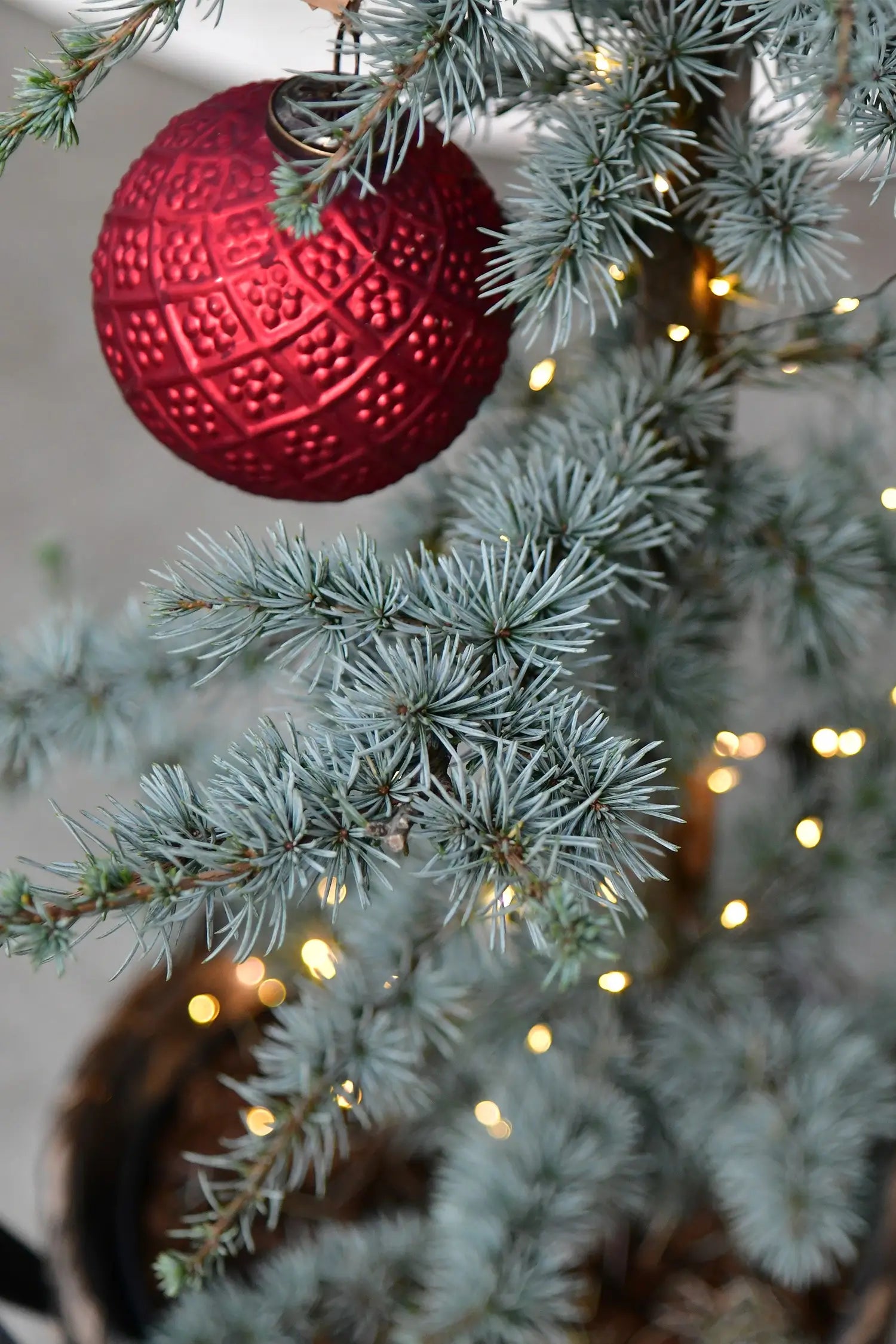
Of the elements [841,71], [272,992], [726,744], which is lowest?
[272,992]

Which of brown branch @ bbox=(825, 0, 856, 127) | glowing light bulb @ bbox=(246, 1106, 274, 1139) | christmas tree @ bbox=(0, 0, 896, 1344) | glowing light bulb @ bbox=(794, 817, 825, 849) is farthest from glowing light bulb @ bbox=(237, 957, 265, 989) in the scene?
brown branch @ bbox=(825, 0, 856, 127)

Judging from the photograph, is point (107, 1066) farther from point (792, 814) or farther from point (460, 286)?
point (460, 286)

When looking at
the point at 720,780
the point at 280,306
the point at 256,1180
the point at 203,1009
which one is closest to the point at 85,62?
the point at 280,306

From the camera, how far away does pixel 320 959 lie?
0.57 meters

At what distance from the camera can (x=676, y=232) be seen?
1.46 feet

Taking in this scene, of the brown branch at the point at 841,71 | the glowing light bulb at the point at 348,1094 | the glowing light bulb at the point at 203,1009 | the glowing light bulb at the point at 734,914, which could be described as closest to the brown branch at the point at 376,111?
the brown branch at the point at 841,71

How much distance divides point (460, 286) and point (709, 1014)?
1.48 ft

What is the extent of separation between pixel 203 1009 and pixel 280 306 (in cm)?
56

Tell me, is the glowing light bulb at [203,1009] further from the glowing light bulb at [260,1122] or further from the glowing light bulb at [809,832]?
the glowing light bulb at [809,832]

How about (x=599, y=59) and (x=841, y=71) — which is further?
(x=599, y=59)

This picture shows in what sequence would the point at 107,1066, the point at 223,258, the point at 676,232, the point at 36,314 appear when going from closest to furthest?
the point at 223,258 < the point at 676,232 < the point at 107,1066 < the point at 36,314

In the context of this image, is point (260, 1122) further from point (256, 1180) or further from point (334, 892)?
point (334, 892)

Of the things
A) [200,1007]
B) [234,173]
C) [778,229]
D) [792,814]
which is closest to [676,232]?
[778,229]

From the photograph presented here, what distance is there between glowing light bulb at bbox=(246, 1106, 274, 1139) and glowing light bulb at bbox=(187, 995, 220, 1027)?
0.85 ft
